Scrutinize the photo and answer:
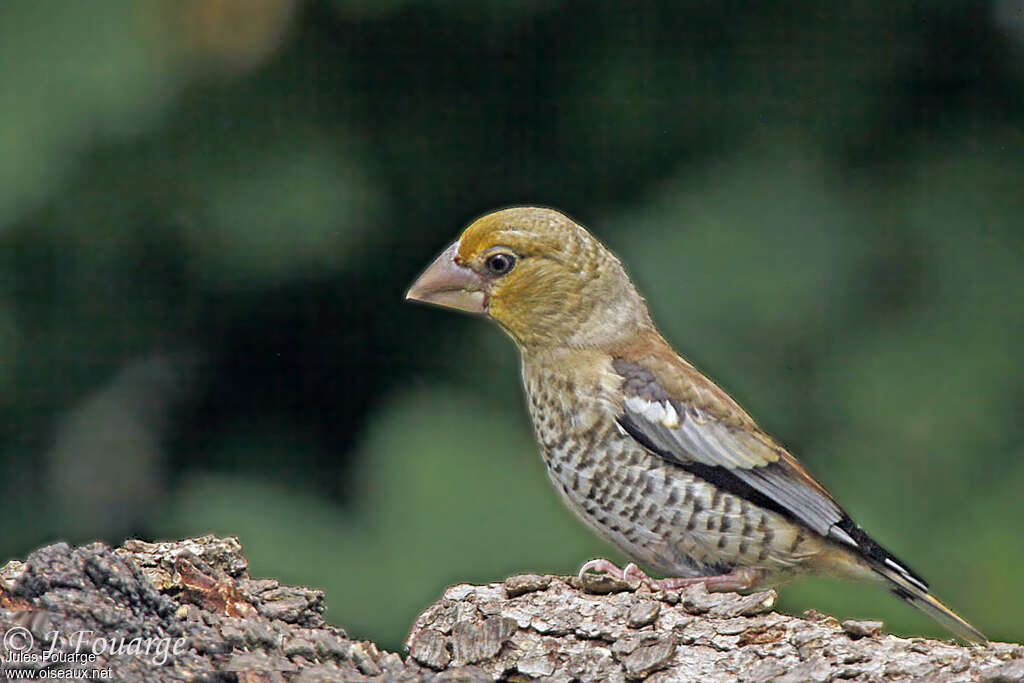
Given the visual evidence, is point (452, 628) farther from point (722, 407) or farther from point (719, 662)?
point (722, 407)

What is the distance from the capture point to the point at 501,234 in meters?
2.96

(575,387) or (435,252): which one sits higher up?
(435,252)

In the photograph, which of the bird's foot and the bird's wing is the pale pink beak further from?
the bird's foot

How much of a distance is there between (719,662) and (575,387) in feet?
2.73

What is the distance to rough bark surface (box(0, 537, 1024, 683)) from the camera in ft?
6.77

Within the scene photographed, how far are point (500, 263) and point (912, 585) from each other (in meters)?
1.17

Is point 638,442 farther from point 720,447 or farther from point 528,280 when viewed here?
point 528,280

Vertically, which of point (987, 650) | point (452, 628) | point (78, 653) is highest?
point (987, 650)

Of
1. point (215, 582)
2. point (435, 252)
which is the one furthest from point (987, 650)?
point (435, 252)


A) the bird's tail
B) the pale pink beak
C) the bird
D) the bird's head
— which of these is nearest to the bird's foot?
the bird

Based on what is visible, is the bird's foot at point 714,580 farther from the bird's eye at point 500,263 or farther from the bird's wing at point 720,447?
the bird's eye at point 500,263

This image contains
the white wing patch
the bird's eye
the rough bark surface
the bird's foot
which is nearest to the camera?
the rough bark surface

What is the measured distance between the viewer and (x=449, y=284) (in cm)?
297

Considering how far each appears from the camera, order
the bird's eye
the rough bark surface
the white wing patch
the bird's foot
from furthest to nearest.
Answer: the bird's eye, the white wing patch, the bird's foot, the rough bark surface
